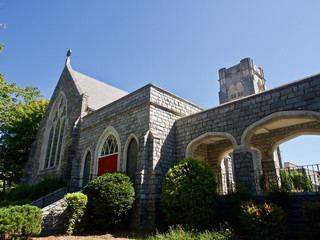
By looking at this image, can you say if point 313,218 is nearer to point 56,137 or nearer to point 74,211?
point 74,211

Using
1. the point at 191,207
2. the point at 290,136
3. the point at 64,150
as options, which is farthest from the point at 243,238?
the point at 64,150

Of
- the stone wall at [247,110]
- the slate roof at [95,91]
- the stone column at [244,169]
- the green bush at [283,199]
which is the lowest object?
the green bush at [283,199]

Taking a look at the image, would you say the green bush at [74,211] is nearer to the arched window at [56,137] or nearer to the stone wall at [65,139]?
the stone wall at [65,139]

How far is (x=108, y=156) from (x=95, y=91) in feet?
27.3

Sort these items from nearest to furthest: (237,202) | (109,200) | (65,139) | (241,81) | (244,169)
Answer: (237,202) → (244,169) → (109,200) → (65,139) → (241,81)

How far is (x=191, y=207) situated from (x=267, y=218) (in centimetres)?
249

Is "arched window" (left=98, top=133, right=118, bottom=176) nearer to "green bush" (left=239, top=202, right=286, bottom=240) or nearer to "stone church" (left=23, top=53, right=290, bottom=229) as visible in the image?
"stone church" (left=23, top=53, right=290, bottom=229)

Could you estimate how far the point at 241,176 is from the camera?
7.93 m

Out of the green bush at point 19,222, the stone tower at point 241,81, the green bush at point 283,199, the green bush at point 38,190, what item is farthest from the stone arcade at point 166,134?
the stone tower at point 241,81

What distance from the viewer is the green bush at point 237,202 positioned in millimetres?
6917

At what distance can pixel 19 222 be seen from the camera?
630cm

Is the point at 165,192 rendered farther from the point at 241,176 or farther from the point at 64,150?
the point at 64,150

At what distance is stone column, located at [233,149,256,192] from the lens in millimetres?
7684

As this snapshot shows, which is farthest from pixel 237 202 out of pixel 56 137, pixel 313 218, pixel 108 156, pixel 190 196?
pixel 56 137
